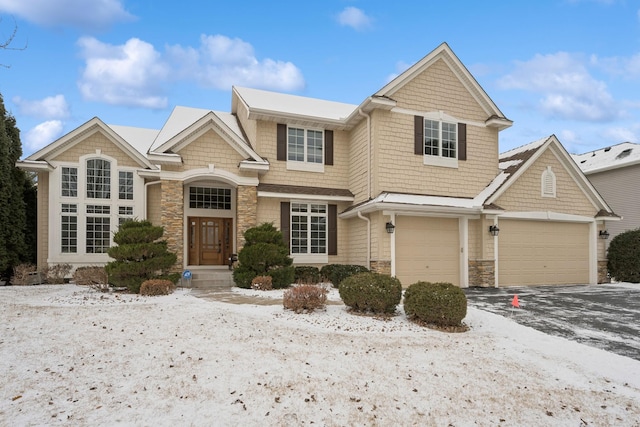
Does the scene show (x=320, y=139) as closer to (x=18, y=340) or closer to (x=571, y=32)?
(x=571, y=32)

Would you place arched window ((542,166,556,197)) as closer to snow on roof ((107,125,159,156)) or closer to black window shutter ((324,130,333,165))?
black window shutter ((324,130,333,165))

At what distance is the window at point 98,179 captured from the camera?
15.0m

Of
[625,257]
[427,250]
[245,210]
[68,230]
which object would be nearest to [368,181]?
[427,250]

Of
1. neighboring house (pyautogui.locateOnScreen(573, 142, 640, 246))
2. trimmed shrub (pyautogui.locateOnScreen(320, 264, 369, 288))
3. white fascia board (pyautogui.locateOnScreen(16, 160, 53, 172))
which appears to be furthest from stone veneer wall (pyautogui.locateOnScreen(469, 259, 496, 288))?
white fascia board (pyautogui.locateOnScreen(16, 160, 53, 172))

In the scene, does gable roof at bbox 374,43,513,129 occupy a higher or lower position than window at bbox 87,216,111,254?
higher

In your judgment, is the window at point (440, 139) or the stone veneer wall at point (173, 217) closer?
the stone veneer wall at point (173, 217)

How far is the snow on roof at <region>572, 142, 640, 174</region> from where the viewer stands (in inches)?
835

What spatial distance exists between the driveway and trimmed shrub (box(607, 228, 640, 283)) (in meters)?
1.48

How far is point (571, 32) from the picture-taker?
46.6 ft

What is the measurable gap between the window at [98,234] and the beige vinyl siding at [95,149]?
2.25m

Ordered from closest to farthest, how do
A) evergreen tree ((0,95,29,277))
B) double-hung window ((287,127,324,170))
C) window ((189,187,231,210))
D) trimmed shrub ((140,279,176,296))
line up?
trimmed shrub ((140,279,176,296))
evergreen tree ((0,95,29,277))
double-hung window ((287,127,324,170))
window ((189,187,231,210))

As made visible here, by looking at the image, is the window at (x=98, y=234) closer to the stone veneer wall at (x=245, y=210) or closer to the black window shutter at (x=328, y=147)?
the stone veneer wall at (x=245, y=210)

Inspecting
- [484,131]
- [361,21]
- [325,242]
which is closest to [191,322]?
[325,242]

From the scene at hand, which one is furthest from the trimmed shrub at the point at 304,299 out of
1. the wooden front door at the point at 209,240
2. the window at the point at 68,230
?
the window at the point at 68,230
